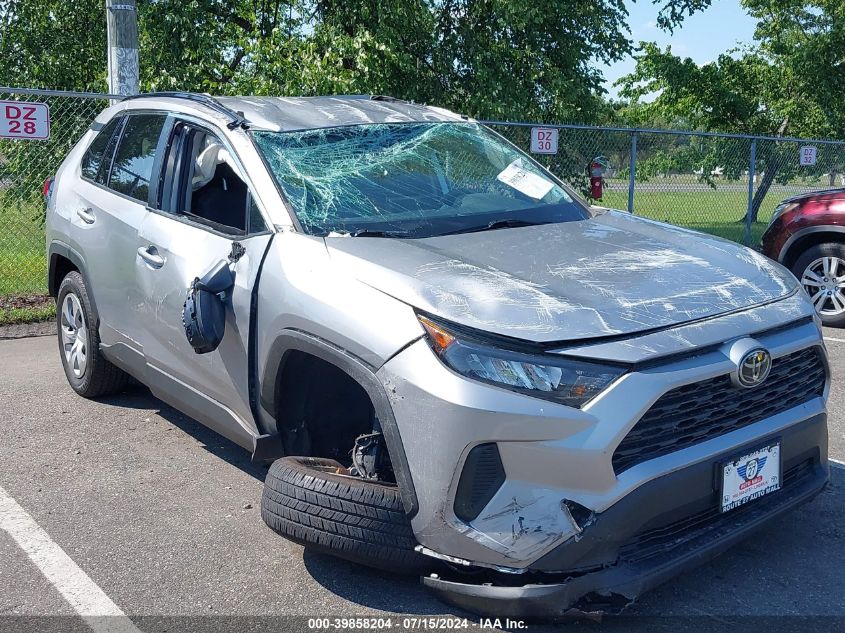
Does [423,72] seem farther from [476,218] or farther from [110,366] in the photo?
[476,218]

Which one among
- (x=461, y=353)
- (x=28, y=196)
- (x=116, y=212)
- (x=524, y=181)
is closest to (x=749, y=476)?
(x=461, y=353)

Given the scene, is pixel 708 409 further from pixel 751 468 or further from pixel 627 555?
pixel 627 555

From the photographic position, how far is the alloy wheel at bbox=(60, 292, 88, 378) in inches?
215

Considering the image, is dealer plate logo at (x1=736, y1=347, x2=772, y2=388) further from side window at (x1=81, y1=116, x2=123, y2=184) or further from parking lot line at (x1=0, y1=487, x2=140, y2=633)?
side window at (x1=81, y1=116, x2=123, y2=184)

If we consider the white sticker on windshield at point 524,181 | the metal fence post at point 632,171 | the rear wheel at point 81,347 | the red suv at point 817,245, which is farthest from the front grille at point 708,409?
the metal fence post at point 632,171

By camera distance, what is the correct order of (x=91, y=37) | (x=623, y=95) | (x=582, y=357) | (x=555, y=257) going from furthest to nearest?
(x=623, y=95) → (x=91, y=37) → (x=555, y=257) → (x=582, y=357)

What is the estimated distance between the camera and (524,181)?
448 centimetres

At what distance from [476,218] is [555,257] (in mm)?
625

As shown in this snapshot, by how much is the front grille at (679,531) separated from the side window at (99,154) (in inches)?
146

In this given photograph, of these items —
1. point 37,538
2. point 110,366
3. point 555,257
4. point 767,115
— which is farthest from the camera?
point 767,115

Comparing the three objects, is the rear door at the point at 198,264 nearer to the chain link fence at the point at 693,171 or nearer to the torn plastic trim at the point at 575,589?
the torn plastic trim at the point at 575,589

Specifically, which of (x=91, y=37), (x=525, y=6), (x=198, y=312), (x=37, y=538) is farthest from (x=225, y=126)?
(x=91, y=37)

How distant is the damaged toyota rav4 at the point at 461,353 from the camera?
108 inches

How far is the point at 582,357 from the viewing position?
2.77 metres
